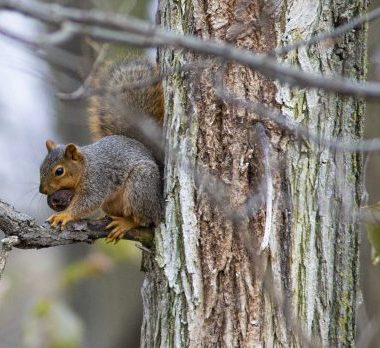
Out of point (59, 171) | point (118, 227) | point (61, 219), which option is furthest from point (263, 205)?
point (59, 171)

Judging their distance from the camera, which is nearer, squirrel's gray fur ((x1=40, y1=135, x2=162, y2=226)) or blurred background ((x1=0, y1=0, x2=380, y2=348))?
squirrel's gray fur ((x1=40, y1=135, x2=162, y2=226))

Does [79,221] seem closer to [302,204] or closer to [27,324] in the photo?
[302,204]

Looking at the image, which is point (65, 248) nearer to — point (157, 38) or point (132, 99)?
point (132, 99)

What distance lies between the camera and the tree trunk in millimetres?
1974

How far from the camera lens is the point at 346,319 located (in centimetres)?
206

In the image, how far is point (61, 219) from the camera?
2219 millimetres

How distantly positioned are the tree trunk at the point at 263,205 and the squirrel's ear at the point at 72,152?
23.8 inches

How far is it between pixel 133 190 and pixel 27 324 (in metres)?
1.04

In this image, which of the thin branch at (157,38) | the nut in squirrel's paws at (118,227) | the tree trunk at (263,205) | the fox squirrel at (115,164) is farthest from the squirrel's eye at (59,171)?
the thin branch at (157,38)

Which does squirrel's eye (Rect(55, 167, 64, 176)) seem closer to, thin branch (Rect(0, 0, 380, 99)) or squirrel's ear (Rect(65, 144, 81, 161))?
squirrel's ear (Rect(65, 144, 81, 161))

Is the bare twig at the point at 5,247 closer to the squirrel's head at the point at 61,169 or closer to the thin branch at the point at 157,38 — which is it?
the squirrel's head at the point at 61,169

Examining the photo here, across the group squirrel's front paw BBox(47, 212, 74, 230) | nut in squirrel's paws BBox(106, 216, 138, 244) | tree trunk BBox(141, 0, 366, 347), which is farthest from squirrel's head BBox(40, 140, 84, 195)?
tree trunk BBox(141, 0, 366, 347)

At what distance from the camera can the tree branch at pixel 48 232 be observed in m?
1.97

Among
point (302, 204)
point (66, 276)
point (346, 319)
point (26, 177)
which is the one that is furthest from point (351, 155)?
point (26, 177)
